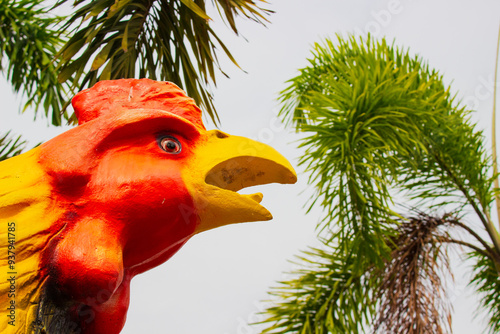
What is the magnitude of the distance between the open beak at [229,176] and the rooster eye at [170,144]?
0.17ft

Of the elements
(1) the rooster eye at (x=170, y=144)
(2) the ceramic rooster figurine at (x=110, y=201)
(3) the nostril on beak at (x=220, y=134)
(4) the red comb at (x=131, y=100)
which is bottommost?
(2) the ceramic rooster figurine at (x=110, y=201)

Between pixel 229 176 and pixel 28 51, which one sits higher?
pixel 28 51

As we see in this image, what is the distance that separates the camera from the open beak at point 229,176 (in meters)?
1.58

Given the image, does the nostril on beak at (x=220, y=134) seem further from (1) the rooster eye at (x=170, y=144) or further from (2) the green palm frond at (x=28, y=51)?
(2) the green palm frond at (x=28, y=51)

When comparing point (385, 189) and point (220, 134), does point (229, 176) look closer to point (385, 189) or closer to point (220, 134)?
point (220, 134)

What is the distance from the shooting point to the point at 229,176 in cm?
169

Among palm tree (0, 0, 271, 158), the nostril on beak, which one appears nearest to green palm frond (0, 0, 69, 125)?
palm tree (0, 0, 271, 158)

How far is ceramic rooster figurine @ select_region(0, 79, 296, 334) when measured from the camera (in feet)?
4.50

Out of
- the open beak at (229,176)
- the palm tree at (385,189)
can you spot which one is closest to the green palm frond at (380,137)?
the palm tree at (385,189)

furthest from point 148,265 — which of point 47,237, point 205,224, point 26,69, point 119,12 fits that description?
point 26,69

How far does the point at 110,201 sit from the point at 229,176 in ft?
1.19

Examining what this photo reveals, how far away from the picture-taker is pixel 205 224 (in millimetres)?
1613

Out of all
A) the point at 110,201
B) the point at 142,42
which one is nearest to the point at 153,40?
the point at 142,42

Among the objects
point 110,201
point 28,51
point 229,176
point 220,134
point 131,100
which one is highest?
point 28,51
